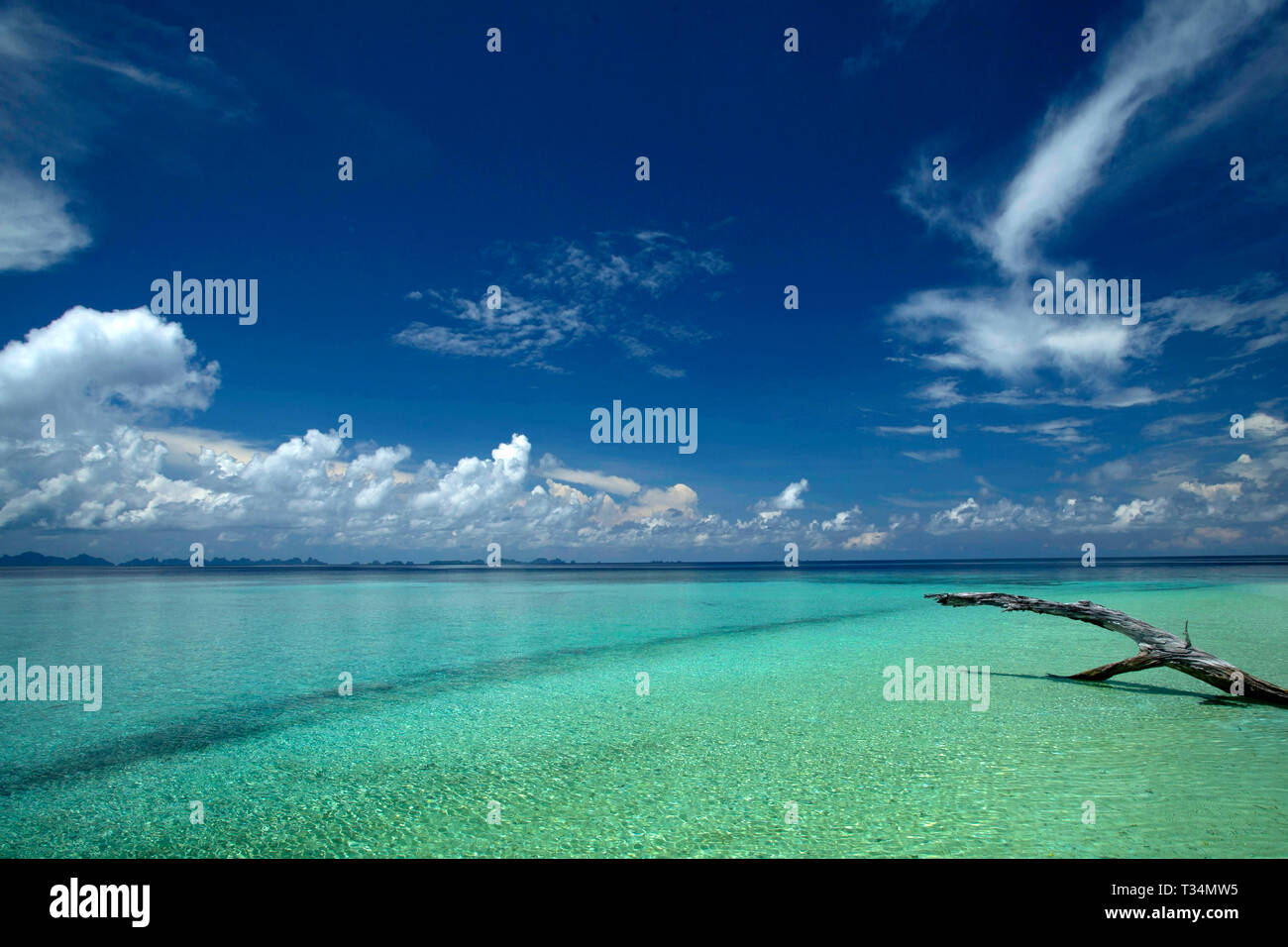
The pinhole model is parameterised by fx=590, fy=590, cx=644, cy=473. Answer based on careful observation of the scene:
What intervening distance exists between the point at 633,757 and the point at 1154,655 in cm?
1127

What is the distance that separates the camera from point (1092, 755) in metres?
8.75

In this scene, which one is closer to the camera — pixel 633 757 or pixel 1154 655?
pixel 633 757

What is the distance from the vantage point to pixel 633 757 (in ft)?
30.7

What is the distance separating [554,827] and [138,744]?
840 centimetres

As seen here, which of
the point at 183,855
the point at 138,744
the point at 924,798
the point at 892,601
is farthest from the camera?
the point at 892,601

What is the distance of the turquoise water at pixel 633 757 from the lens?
6.58m

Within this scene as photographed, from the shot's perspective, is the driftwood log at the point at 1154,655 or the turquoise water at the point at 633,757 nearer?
the turquoise water at the point at 633,757

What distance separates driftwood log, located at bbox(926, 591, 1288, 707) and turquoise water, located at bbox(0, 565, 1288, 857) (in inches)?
18.6

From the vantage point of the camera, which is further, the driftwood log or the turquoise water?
the driftwood log

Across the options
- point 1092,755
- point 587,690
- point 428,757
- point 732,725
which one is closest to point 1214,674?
point 1092,755

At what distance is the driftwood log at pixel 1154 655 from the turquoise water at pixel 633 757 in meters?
0.47

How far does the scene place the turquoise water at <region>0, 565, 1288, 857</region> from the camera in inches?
259
